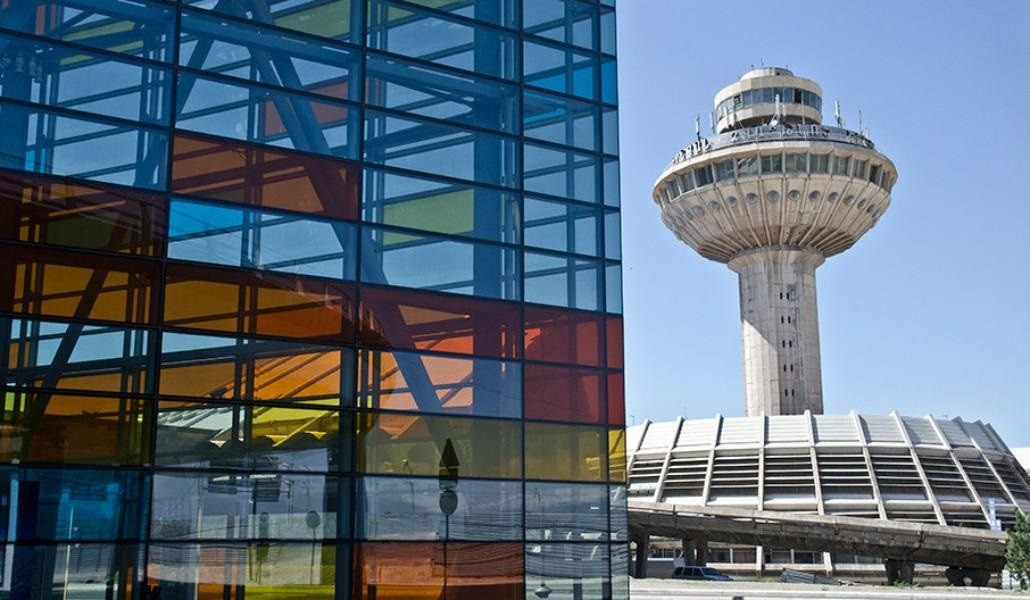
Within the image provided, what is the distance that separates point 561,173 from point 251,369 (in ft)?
27.1

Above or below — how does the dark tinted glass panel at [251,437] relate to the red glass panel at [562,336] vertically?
below

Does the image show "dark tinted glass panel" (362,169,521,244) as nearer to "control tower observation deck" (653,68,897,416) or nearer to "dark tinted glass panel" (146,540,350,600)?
"dark tinted glass panel" (146,540,350,600)

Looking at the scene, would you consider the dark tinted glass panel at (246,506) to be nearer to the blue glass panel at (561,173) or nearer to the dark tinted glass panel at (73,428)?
the dark tinted glass panel at (73,428)

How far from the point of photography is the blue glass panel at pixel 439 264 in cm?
2312

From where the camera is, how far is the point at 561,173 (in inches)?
1021

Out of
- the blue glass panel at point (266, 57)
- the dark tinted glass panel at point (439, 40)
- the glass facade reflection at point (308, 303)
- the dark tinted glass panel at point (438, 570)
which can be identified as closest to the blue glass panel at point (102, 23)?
the glass facade reflection at point (308, 303)

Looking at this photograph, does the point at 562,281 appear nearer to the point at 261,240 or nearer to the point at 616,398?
the point at 616,398

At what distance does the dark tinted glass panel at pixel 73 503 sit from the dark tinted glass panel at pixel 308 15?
9.04 metres

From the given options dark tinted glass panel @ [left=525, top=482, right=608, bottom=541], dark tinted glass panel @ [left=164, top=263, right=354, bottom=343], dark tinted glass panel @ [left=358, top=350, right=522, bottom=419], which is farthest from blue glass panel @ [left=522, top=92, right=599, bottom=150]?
dark tinted glass panel @ [left=525, top=482, right=608, bottom=541]

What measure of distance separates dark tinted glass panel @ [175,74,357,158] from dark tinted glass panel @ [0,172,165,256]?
1.77m

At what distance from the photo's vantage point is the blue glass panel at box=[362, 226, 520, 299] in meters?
23.1

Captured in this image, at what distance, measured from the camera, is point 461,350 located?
23484 millimetres

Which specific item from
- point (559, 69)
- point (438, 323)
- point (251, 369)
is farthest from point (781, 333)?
point (251, 369)

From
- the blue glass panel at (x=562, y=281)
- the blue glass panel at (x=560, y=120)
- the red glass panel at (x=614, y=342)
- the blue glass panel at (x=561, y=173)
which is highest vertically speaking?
the blue glass panel at (x=560, y=120)
